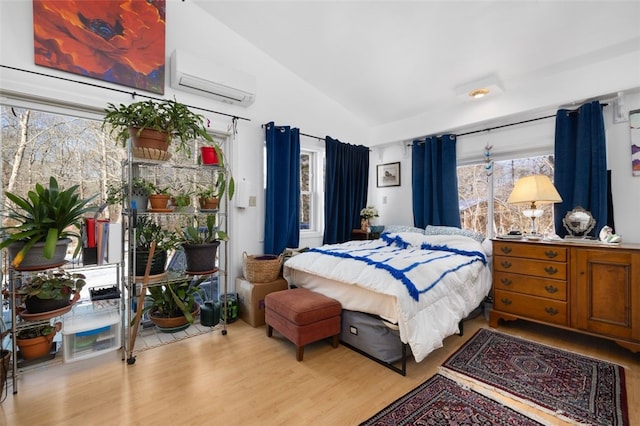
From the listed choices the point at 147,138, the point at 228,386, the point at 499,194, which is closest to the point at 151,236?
the point at 147,138

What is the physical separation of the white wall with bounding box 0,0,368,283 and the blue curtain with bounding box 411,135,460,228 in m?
1.09

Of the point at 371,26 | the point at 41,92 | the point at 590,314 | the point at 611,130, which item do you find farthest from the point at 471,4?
the point at 41,92

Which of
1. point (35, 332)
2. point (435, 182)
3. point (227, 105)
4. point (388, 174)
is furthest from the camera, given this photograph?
point (388, 174)

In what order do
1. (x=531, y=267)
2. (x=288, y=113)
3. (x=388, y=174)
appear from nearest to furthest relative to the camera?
(x=531, y=267) → (x=288, y=113) → (x=388, y=174)

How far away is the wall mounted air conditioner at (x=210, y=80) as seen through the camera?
2.66 meters

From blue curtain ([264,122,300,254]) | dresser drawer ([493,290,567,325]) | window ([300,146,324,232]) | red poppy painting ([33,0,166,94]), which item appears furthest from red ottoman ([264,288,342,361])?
red poppy painting ([33,0,166,94])

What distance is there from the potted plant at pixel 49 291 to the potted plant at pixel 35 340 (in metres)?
0.28

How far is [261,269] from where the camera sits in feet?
9.47

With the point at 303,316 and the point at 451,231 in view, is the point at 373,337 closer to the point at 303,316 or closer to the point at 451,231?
the point at 303,316

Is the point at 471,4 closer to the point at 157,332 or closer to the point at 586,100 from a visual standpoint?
the point at 586,100

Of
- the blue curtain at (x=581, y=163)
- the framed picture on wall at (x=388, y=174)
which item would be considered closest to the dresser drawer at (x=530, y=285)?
the blue curtain at (x=581, y=163)

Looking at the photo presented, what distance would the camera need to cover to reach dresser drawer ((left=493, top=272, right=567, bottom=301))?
2434 millimetres

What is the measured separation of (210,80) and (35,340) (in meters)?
2.46

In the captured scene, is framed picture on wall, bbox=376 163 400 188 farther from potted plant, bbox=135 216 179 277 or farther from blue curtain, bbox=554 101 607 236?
potted plant, bbox=135 216 179 277
